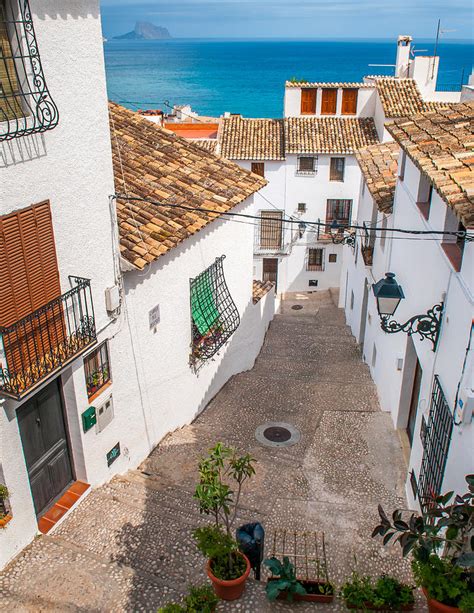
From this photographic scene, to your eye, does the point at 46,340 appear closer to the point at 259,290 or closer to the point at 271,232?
the point at 259,290

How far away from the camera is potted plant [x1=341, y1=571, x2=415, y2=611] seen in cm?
779

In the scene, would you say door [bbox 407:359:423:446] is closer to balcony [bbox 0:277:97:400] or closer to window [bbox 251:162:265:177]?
balcony [bbox 0:277:97:400]

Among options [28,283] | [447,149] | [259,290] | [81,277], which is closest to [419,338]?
[447,149]

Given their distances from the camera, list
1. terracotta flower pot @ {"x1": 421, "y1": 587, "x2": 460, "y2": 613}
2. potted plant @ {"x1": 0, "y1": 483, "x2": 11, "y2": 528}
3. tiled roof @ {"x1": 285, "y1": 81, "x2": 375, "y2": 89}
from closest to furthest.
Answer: terracotta flower pot @ {"x1": 421, "y1": 587, "x2": 460, "y2": 613}
potted plant @ {"x1": 0, "y1": 483, "x2": 11, "y2": 528}
tiled roof @ {"x1": 285, "y1": 81, "x2": 375, "y2": 89}

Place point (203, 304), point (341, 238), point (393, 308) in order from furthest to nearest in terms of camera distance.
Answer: point (341, 238), point (203, 304), point (393, 308)

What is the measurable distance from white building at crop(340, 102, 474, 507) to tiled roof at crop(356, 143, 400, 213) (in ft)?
0.18

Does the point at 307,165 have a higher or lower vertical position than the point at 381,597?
higher

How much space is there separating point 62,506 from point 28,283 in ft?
14.5

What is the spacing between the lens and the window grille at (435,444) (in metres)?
8.67

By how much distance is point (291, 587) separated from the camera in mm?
7918

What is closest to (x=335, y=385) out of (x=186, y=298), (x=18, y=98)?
(x=186, y=298)

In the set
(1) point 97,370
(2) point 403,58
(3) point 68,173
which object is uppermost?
(2) point 403,58

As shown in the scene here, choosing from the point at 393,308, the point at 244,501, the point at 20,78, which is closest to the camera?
the point at 20,78

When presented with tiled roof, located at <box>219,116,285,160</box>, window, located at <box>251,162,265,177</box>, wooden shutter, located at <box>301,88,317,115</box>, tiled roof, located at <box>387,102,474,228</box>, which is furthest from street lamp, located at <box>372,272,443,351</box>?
wooden shutter, located at <box>301,88,317,115</box>
